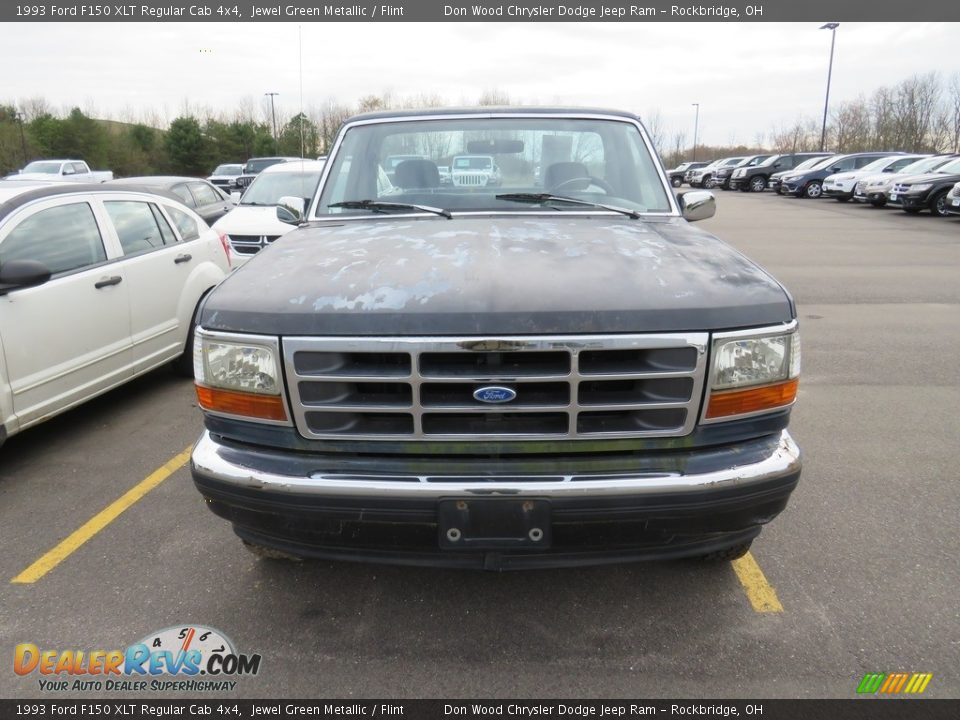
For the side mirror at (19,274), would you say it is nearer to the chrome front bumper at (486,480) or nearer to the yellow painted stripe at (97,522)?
the yellow painted stripe at (97,522)

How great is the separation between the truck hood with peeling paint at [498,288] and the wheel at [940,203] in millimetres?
20774

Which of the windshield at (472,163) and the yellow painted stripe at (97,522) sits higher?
the windshield at (472,163)

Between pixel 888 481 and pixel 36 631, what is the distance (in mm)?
4301

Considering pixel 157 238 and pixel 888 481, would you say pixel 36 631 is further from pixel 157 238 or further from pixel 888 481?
pixel 888 481

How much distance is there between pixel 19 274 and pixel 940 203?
22615 mm

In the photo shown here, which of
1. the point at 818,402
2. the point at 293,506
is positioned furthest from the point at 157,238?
the point at 818,402

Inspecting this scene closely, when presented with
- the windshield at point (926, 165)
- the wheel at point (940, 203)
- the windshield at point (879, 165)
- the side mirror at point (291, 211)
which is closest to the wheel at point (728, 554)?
the side mirror at point (291, 211)

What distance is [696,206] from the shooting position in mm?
3879

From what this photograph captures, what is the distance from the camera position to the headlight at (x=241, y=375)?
232 cm

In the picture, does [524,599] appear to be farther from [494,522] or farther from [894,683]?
A: [894,683]

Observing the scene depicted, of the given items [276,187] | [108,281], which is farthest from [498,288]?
[276,187]
